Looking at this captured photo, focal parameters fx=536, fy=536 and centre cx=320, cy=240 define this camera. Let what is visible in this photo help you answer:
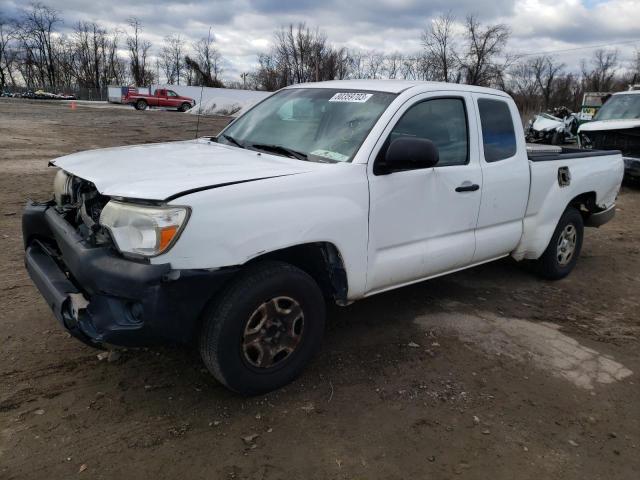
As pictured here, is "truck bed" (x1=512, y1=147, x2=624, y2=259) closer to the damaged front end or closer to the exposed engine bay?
the damaged front end

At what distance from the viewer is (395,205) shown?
3477 mm

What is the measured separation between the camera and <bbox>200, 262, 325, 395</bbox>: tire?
2.81 m

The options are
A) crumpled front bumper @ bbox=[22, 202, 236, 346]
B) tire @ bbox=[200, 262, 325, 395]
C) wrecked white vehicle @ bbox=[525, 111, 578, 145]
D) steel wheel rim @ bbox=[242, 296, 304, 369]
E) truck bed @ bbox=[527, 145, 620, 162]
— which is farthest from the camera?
wrecked white vehicle @ bbox=[525, 111, 578, 145]

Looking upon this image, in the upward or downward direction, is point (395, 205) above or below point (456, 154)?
below

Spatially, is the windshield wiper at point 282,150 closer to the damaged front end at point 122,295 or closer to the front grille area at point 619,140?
the damaged front end at point 122,295

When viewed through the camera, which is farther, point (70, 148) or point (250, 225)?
point (70, 148)

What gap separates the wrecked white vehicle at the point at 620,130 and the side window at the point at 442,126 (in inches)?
368

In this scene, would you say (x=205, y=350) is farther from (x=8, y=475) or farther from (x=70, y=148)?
(x=70, y=148)

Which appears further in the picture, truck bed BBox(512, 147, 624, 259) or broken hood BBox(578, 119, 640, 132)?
broken hood BBox(578, 119, 640, 132)

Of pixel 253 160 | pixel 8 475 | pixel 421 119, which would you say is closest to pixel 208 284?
pixel 253 160

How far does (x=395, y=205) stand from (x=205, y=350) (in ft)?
4.92

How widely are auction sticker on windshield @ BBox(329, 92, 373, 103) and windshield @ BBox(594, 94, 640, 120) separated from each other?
1107 cm

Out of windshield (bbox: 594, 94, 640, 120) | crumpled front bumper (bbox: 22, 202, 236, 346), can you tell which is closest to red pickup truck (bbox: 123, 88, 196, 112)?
windshield (bbox: 594, 94, 640, 120)

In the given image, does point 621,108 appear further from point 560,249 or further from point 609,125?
point 560,249
